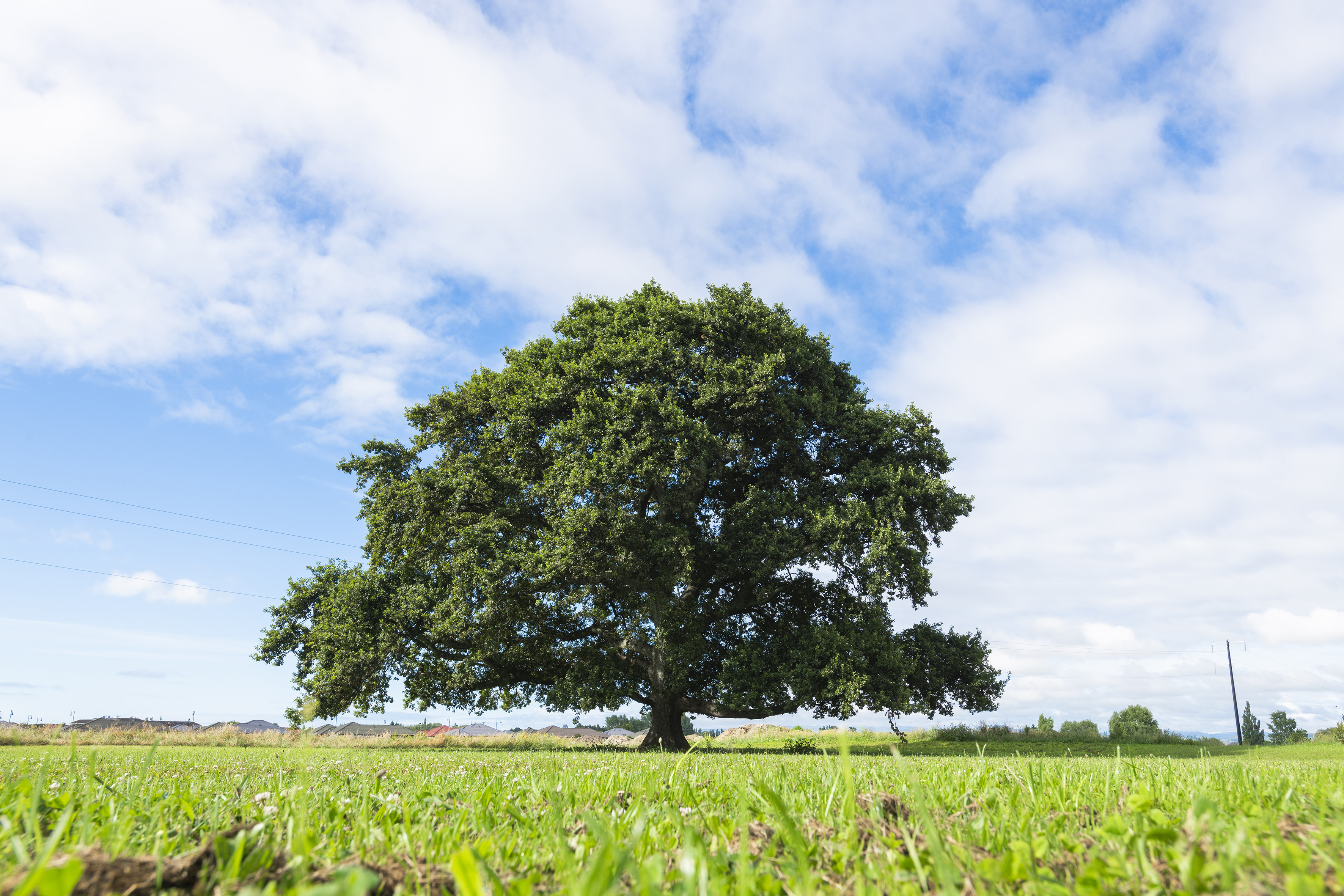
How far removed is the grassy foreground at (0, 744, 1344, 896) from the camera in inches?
59.4

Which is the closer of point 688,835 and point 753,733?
point 688,835

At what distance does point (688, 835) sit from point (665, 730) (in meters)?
20.9

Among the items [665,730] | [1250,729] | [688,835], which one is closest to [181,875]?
[688,835]

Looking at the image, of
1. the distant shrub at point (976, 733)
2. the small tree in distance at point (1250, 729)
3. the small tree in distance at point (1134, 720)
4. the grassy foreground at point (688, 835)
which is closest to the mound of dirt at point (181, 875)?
the grassy foreground at point (688, 835)

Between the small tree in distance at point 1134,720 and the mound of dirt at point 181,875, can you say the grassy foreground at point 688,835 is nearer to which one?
the mound of dirt at point 181,875

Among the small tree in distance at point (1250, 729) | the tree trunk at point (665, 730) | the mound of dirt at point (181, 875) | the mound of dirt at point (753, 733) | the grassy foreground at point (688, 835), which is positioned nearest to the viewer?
the mound of dirt at point (181, 875)

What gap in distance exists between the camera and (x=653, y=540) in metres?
18.2

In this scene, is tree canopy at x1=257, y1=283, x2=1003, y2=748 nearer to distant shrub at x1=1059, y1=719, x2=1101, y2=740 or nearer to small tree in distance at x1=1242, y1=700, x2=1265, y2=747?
distant shrub at x1=1059, y1=719, x2=1101, y2=740

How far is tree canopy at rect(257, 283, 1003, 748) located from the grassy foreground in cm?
1400

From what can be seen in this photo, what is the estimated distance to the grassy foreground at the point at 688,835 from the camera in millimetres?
1509

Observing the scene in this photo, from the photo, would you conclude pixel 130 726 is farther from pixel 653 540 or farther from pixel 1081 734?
pixel 1081 734

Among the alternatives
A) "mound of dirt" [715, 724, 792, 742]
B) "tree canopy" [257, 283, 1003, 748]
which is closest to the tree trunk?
"tree canopy" [257, 283, 1003, 748]

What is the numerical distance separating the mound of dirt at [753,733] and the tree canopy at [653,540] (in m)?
13.2

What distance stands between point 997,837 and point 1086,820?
0.62 m
